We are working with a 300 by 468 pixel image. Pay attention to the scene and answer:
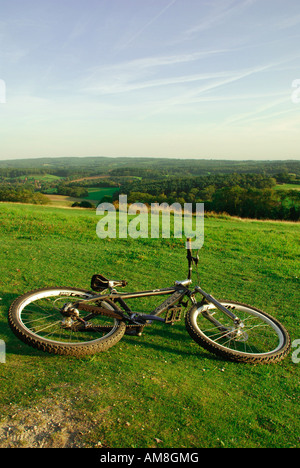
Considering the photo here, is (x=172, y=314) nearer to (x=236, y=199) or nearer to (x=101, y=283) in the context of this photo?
(x=101, y=283)

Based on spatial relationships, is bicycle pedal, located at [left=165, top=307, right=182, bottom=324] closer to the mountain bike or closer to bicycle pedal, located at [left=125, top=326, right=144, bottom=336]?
the mountain bike

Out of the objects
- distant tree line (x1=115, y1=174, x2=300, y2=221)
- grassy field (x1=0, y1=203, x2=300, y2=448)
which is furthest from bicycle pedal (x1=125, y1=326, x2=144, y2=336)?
distant tree line (x1=115, y1=174, x2=300, y2=221)

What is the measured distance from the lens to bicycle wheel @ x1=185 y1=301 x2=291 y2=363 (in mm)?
4363

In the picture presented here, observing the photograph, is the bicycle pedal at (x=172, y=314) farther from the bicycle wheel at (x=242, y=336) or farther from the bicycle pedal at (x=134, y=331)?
the bicycle pedal at (x=134, y=331)

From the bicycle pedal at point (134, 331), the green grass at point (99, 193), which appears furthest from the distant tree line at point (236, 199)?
the bicycle pedal at point (134, 331)

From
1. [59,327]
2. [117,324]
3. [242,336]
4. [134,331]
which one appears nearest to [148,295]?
[134,331]

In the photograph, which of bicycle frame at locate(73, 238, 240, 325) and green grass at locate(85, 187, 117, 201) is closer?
bicycle frame at locate(73, 238, 240, 325)

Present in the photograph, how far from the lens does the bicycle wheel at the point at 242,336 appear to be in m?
4.36

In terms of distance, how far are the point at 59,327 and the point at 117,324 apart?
3.17ft

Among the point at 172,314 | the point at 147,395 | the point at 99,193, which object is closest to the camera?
the point at 147,395

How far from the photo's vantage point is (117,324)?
448cm

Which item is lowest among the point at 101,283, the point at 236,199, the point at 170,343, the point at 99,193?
the point at 170,343
